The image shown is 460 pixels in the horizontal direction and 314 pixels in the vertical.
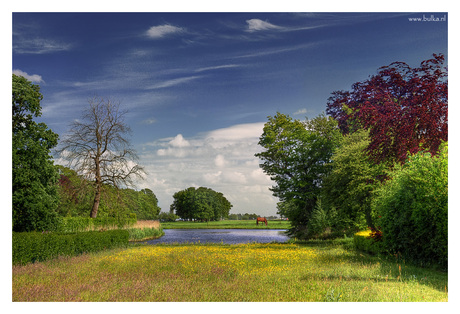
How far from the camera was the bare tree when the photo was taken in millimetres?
18516

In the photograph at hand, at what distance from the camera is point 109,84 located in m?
11.2

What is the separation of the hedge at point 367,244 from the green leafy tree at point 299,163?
606cm

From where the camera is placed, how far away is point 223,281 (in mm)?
8766

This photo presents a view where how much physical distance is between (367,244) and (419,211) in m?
5.78

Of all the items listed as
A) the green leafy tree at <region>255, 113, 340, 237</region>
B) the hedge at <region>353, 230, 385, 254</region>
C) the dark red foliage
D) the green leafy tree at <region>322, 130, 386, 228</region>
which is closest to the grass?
the hedge at <region>353, 230, 385, 254</region>

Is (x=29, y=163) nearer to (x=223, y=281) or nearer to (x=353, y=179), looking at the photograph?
(x=223, y=281)

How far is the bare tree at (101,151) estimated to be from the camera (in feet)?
60.7

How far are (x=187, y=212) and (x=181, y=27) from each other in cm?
1985

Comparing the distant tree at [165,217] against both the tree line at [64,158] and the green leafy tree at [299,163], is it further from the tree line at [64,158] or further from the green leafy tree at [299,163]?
the green leafy tree at [299,163]

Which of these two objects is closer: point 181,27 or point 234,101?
point 181,27

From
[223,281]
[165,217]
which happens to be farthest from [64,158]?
[165,217]
